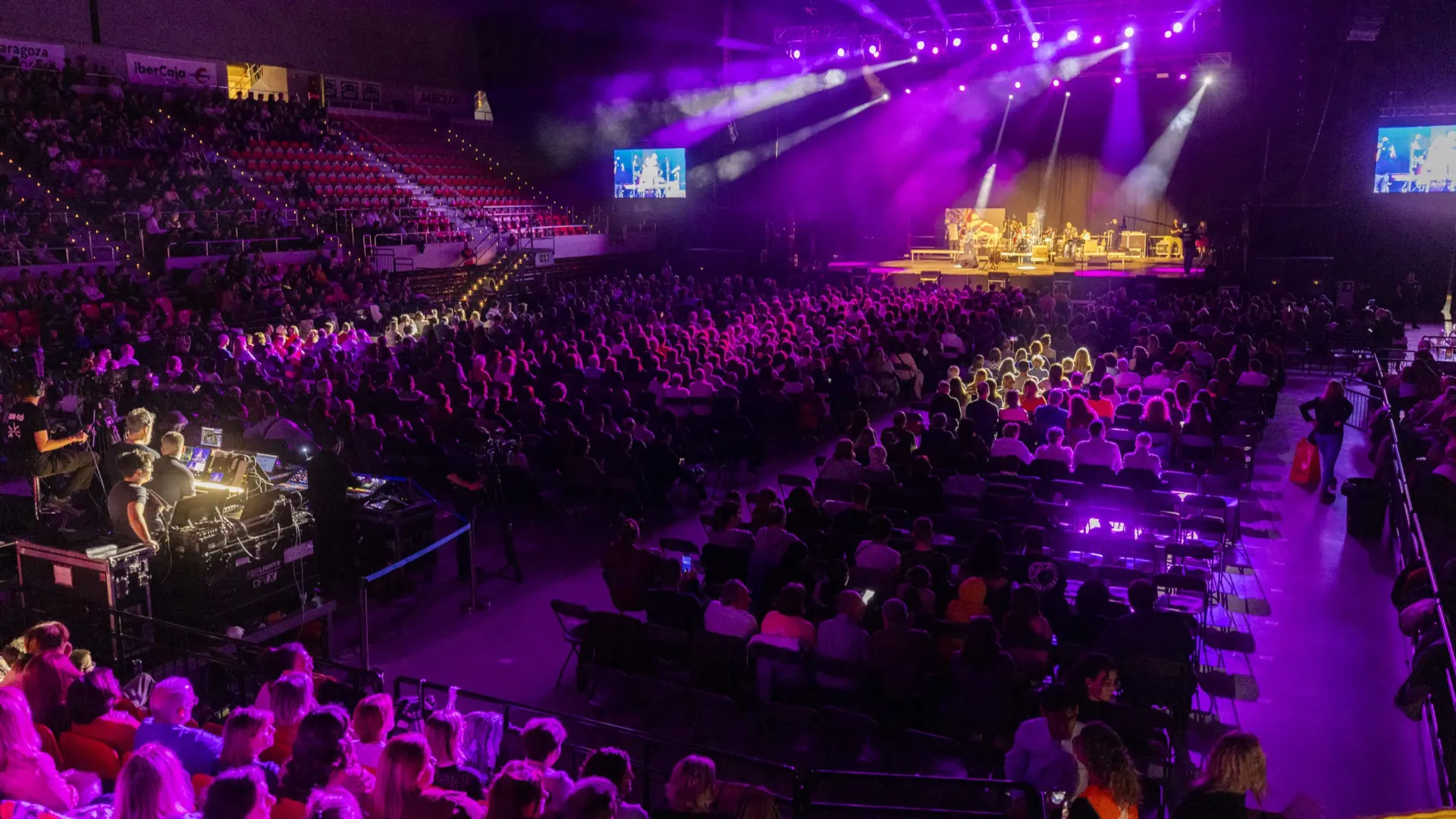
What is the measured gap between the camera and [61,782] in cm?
426

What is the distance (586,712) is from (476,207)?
23.7m

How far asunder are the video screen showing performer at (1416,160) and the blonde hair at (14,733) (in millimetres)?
26294

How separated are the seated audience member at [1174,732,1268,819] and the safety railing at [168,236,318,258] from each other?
20.0m

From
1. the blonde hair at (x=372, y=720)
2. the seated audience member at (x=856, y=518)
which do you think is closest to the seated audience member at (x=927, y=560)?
the seated audience member at (x=856, y=518)

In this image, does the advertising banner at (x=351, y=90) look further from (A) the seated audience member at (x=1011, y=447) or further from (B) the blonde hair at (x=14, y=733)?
(B) the blonde hair at (x=14, y=733)

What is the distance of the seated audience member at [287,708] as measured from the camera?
4.59 m

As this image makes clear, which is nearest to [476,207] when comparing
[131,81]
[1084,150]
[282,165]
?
[282,165]

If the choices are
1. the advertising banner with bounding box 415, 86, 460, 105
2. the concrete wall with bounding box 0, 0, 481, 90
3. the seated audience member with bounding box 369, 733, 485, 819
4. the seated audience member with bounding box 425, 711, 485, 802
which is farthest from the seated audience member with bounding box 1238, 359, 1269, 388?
the advertising banner with bounding box 415, 86, 460, 105

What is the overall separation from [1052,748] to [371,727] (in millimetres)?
3056

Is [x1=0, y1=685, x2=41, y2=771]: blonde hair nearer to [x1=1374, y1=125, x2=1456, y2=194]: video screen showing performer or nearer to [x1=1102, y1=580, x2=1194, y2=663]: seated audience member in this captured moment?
[x1=1102, y1=580, x2=1194, y2=663]: seated audience member

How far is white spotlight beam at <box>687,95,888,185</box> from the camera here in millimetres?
29972

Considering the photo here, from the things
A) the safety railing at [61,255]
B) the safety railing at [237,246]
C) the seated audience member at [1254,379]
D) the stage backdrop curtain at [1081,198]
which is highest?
the stage backdrop curtain at [1081,198]

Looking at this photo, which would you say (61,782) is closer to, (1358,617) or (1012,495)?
(1012,495)

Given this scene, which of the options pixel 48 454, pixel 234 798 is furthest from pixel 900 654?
pixel 48 454
